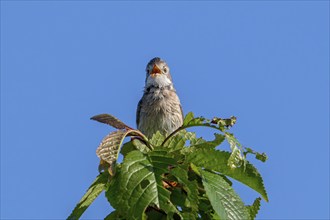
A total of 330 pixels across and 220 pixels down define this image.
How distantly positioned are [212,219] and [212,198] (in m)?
0.25

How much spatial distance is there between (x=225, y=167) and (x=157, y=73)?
7484 mm

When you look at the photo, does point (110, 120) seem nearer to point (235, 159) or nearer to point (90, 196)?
point (90, 196)

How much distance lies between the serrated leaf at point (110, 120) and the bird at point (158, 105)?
650cm

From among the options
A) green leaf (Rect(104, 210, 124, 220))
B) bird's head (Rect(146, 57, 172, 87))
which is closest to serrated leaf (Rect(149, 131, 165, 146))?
green leaf (Rect(104, 210, 124, 220))

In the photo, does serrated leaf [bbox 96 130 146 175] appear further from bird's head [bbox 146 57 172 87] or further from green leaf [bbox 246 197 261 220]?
bird's head [bbox 146 57 172 87]

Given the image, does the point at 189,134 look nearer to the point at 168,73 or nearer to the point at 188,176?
the point at 188,176

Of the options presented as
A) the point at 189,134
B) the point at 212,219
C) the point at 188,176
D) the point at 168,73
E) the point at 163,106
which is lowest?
the point at 212,219

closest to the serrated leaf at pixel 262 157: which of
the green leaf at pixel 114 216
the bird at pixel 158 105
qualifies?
the green leaf at pixel 114 216

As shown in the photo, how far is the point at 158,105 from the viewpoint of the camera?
453 inches

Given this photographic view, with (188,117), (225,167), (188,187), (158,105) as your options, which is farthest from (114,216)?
(158,105)

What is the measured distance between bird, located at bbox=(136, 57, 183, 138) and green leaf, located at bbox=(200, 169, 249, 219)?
22.7 ft

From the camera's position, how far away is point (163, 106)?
37.7 feet

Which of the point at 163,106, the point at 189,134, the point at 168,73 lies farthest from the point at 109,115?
the point at 168,73

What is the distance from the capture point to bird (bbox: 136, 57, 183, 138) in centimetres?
1140
